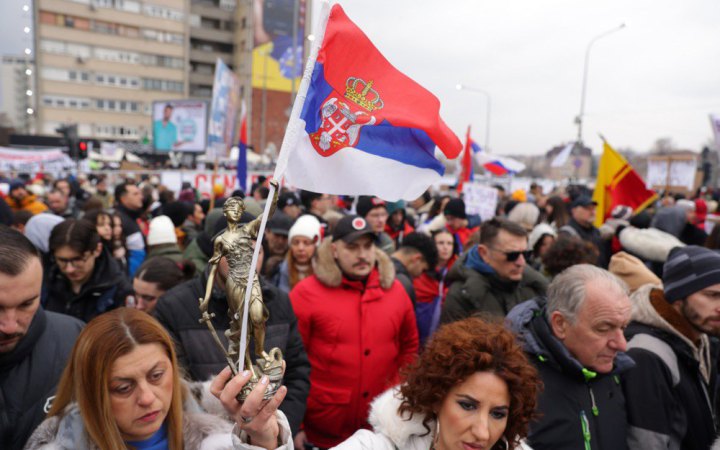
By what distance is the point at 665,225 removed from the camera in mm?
6566

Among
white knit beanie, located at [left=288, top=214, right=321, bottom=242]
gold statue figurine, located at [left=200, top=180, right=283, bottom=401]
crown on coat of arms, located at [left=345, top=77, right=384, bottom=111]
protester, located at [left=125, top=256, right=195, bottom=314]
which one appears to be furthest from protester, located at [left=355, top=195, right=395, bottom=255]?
gold statue figurine, located at [left=200, top=180, right=283, bottom=401]

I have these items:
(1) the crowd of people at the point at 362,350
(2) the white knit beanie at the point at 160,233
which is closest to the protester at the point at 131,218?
(2) the white knit beanie at the point at 160,233

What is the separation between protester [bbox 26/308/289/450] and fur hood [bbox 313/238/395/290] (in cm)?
162

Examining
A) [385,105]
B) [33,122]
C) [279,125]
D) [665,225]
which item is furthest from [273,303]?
[33,122]

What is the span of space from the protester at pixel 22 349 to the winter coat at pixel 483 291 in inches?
98.4

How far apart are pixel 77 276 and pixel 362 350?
79.3 inches

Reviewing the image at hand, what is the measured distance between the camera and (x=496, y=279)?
3.68m

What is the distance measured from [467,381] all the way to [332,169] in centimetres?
99

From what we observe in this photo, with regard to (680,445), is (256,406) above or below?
above

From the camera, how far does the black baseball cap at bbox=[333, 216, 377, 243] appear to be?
340cm

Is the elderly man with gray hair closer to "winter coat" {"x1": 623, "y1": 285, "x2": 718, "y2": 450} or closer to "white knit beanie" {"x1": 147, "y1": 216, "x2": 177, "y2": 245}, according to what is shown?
"winter coat" {"x1": 623, "y1": 285, "x2": 718, "y2": 450}

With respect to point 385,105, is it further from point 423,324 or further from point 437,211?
point 437,211

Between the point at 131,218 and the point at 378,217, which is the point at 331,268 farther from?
the point at 131,218

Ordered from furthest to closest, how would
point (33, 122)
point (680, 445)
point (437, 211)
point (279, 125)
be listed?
point (279, 125), point (33, 122), point (437, 211), point (680, 445)
